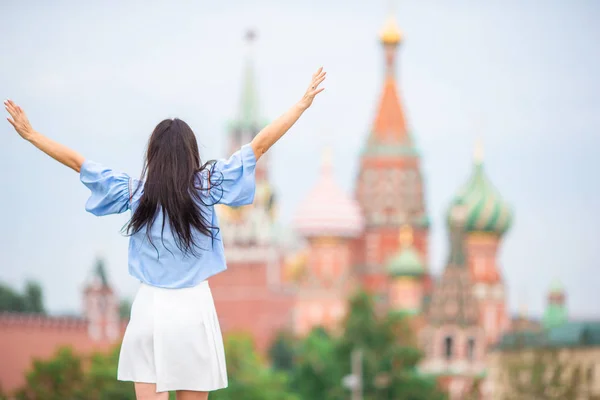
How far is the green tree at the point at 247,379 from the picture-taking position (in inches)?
1748

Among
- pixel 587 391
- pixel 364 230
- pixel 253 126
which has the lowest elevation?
pixel 587 391

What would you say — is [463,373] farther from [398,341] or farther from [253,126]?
[253,126]

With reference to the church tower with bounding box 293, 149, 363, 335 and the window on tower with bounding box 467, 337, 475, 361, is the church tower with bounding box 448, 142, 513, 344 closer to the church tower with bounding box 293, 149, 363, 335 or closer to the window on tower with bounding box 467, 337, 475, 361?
the window on tower with bounding box 467, 337, 475, 361

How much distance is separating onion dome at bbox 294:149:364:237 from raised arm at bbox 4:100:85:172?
73206mm

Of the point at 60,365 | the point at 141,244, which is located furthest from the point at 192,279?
the point at 60,365

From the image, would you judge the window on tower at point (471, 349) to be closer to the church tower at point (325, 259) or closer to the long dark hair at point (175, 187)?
the church tower at point (325, 259)

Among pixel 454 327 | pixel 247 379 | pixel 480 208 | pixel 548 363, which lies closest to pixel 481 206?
pixel 480 208

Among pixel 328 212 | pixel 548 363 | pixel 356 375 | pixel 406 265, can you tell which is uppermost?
pixel 328 212

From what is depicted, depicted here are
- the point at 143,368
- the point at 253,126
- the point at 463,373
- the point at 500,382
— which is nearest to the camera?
the point at 143,368

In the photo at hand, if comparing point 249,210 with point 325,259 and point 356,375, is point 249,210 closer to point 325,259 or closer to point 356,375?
point 325,259

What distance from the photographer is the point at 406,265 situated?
76.2m

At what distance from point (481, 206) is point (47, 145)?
222 ft

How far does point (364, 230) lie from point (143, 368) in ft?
252

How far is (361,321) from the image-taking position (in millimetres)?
54000
